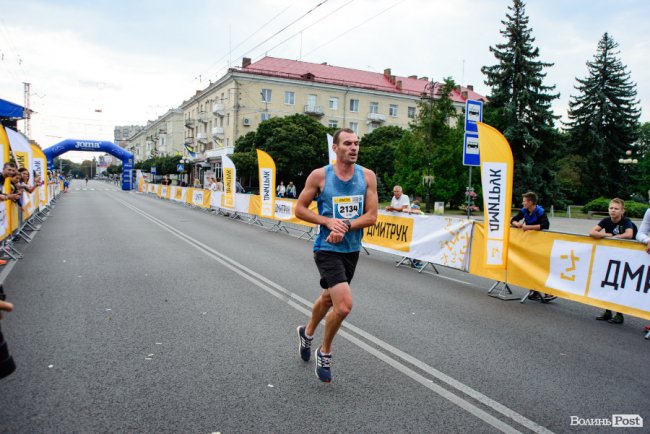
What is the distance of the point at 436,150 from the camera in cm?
3244

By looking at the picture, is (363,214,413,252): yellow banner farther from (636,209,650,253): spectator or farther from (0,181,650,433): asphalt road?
(636,209,650,253): spectator

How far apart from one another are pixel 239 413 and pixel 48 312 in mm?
3878

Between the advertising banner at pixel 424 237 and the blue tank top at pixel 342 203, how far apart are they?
18.8ft

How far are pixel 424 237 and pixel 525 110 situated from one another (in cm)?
3387

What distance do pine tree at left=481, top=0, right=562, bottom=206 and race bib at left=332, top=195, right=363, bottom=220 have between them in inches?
1473

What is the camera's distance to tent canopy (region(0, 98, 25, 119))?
1976 centimetres

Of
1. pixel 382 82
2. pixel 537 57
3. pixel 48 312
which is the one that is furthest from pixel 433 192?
pixel 382 82

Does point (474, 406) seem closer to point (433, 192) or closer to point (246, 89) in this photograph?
point (433, 192)

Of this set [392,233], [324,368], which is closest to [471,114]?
[392,233]

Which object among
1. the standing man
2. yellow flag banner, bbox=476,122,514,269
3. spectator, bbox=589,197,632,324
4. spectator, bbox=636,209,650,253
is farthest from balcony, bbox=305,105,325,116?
the standing man

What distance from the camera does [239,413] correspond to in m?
3.41

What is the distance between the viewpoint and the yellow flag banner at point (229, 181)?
73.0 feet

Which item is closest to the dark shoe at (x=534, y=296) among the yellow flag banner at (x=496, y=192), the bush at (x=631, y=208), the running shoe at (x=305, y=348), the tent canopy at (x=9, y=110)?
the yellow flag banner at (x=496, y=192)

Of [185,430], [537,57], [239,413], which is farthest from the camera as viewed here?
[537,57]
